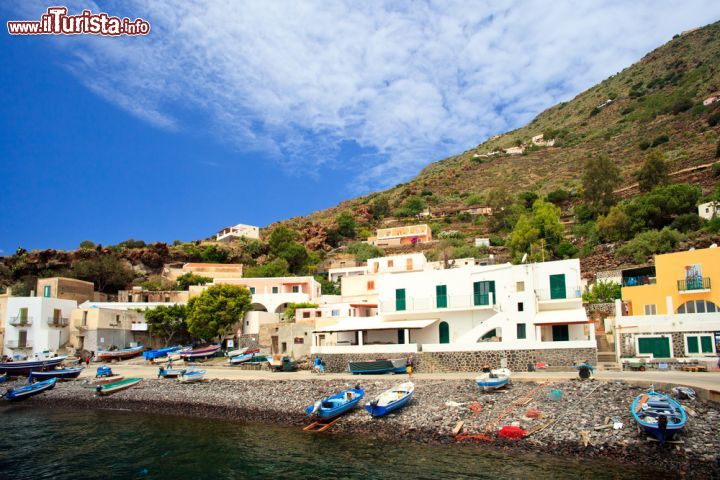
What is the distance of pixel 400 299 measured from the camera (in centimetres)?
3359

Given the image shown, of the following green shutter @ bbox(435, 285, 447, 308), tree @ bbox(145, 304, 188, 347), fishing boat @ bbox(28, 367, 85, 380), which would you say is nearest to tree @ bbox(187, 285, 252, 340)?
tree @ bbox(145, 304, 188, 347)

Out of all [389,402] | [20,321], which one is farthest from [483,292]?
[20,321]

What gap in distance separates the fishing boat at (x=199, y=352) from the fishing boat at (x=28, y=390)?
30.9 ft

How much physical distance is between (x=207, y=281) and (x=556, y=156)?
264ft

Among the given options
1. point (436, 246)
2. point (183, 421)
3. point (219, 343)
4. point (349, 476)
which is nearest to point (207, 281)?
point (219, 343)

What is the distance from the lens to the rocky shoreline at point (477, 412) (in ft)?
52.5

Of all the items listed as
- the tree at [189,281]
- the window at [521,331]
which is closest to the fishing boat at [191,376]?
the window at [521,331]

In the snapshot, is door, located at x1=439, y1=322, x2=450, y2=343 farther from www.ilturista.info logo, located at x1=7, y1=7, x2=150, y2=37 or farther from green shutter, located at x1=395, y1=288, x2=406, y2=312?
www.ilturista.info logo, located at x1=7, y1=7, x2=150, y2=37

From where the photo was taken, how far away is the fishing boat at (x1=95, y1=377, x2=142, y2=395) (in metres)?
31.5

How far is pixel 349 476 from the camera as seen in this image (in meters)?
16.2

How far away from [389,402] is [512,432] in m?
5.31

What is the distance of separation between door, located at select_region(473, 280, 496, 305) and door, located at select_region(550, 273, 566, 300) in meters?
3.47

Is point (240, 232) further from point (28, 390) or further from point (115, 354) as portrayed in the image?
point (28, 390)

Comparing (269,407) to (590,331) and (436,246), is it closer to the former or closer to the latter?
(590,331)
